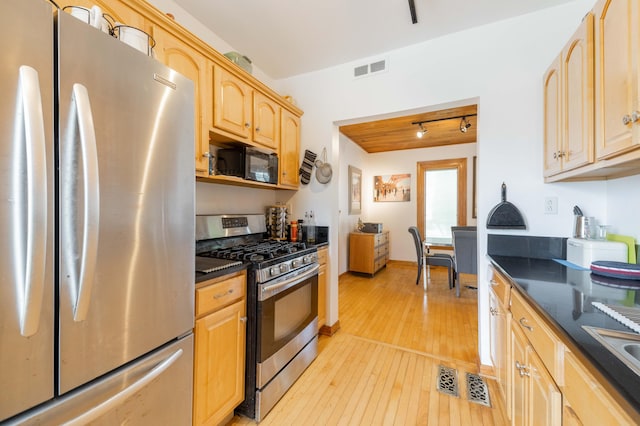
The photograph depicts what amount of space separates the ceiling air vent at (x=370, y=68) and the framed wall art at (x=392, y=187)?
339 cm

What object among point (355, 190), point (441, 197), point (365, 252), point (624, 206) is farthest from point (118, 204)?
point (441, 197)

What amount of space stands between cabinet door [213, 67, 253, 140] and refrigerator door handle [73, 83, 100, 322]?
0.98m

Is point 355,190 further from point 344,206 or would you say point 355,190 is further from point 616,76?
point 616,76

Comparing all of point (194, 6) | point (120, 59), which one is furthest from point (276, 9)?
point (120, 59)

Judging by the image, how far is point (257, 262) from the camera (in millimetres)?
1553

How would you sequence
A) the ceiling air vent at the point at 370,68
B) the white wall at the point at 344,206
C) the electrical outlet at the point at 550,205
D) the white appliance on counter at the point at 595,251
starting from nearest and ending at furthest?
the white appliance on counter at the point at 595,251, the electrical outlet at the point at 550,205, the ceiling air vent at the point at 370,68, the white wall at the point at 344,206

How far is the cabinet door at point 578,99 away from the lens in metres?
1.22

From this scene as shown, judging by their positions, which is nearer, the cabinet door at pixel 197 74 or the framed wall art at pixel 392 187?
the cabinet door at pixel 197 74

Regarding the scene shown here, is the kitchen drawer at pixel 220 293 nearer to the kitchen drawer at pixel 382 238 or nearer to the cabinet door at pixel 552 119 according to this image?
the cabinet door at pixel 552 119

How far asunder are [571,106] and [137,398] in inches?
96.1

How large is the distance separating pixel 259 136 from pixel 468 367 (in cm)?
250

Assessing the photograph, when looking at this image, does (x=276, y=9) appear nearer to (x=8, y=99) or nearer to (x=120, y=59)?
(x=120, y=59)

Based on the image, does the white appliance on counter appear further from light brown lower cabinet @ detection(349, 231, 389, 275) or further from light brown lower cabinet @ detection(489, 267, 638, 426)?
light brown lower cabinet @ detection(349, 231, 389, 275)

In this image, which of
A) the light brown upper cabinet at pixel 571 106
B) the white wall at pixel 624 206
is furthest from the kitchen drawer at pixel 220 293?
the white wall at pixel 624 206
